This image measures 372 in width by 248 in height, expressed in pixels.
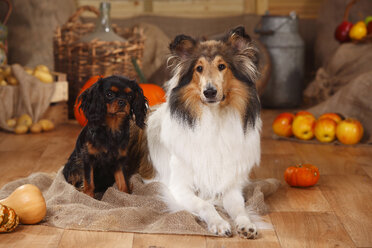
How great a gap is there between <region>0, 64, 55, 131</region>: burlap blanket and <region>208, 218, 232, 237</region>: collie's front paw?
10.7 feet

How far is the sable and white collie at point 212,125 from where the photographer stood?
3.02 metres

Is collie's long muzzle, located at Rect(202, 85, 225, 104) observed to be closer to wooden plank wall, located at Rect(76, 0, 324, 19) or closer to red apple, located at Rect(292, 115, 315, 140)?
red apple, located at Rect(292, 115, 315, 140)

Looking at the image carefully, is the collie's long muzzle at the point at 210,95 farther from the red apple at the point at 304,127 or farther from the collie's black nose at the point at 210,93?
the red apple at the point at 304,127

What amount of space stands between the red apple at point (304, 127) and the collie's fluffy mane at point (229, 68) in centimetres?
209

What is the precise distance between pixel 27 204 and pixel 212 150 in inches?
44.5

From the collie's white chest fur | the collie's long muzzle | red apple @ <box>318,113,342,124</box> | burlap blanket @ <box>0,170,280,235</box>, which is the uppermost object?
the collie's long muzzle

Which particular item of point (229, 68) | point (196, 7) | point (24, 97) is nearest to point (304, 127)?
point (229, 68)

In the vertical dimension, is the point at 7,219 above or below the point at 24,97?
below

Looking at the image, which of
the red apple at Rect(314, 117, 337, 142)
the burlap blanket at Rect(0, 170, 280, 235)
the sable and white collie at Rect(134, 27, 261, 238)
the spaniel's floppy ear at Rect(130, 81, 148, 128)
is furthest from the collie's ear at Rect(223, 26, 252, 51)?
the red apple at Rect(314, 117, 337, 142)

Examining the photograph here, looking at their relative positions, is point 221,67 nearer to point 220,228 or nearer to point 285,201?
point 220,228

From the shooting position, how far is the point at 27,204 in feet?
9.53

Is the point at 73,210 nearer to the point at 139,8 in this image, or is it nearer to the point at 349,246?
the point at 349,246

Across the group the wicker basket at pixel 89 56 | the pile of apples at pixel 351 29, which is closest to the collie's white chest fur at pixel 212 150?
the wicker basket at pixel 89 56

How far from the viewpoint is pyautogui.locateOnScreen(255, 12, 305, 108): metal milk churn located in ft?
22.0
